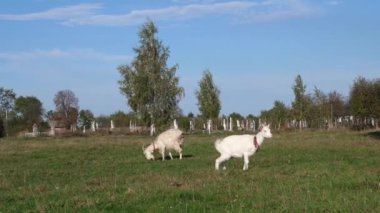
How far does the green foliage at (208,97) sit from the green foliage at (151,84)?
10.5 m

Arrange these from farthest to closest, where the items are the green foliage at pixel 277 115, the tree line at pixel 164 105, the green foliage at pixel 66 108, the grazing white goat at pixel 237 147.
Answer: the green foliage at pixel 66 108 → the green foliage at pixel 277 115 → the tree line at pixel 164 105 → the grazing white goat at pixel 237 147

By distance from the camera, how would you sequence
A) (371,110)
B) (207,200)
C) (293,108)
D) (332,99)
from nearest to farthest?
(207,200), (371,110), (293,108), (332,99)

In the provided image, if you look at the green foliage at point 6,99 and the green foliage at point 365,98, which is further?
the green foliage at point 6,99

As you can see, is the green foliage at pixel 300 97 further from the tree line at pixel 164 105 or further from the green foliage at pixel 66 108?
the green foliage at pixel 66 108

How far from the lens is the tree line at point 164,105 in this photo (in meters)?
66.6

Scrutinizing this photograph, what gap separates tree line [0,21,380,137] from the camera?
66625 millimetres

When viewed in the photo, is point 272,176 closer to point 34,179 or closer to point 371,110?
point 34,179

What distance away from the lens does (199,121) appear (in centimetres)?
8731

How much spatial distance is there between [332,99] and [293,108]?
1038 centimetres

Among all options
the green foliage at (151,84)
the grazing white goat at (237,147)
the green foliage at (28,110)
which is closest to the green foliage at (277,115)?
the green foliage at (151,84)

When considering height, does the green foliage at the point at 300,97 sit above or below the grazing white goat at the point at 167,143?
above

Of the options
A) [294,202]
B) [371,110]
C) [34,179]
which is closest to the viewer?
[294,202]

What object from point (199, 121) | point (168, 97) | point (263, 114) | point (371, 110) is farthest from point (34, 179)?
point (263, 114)

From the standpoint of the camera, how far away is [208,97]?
→ 79.3m
